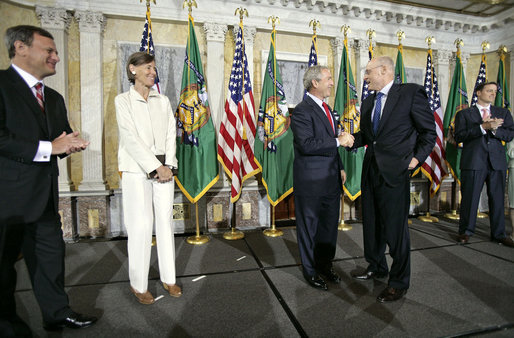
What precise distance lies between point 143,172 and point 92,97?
115 inches

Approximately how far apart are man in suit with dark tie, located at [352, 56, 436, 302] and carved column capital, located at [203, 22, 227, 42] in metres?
3.13

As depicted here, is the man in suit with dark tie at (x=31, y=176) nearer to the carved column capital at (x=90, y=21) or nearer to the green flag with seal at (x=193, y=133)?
the green flag with seal at (x=193, y=133)

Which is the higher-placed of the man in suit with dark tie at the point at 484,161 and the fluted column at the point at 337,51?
the fluted column at the point at 337,51

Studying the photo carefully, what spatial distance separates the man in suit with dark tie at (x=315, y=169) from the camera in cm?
242

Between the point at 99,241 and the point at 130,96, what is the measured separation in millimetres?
2787

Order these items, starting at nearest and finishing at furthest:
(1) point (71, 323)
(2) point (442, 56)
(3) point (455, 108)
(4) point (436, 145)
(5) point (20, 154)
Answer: (5) point (20, 154), (1) point (71, 323), (4) point (436, 145), (3) point (455, 108), (2) point (442, 56)

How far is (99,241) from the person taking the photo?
13.6 ft

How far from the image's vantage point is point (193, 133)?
406cm

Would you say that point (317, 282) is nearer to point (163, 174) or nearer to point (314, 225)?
point (314, 225)

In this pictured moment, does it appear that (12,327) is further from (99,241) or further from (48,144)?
(99,241)

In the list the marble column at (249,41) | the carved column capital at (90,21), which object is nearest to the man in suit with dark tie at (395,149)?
the marble column at (249,41)

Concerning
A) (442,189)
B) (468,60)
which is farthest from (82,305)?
(468,60)

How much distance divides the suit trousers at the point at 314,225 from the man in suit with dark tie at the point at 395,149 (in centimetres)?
41

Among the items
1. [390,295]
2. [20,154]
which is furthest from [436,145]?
[20,154]
